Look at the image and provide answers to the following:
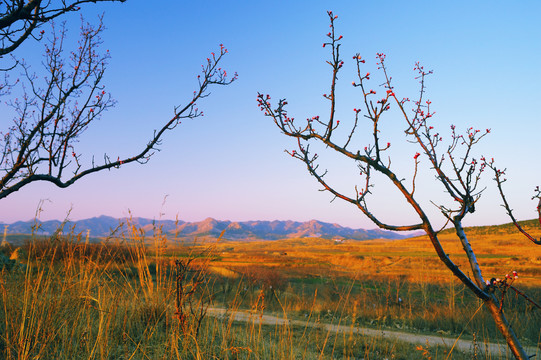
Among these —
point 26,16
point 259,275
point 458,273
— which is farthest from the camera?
point 259,275

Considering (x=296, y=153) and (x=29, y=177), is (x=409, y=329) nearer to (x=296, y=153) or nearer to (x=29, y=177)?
(x=296, y=153)

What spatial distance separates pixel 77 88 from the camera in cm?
777

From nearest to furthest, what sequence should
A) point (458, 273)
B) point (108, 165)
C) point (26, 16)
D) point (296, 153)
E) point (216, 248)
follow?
point (458, 273), point (296, 153), point (26, 16), point (216, 248), point (108, 165)

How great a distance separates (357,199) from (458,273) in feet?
2.92

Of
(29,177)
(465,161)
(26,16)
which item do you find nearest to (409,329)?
(465,161)

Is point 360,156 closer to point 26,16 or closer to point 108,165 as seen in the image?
point 26,16

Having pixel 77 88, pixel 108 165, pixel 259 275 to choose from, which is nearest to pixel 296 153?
pixel 108 165

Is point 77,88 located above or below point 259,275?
above

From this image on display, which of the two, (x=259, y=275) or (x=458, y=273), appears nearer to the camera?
(x=458, y=273)

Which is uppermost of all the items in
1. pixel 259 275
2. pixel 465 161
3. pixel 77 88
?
pixel 77 88

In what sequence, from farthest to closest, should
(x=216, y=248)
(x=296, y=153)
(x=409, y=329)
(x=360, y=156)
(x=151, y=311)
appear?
1. (x=409, y=329)
2. (x=151, y=311)
3. (x=216, y=248)
4. (x=296, y=153)
5. (x=360, y=156)

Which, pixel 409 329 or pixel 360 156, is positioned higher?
pixel 360 156

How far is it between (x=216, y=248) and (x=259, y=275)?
58.4 feet

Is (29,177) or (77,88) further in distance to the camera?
(77,88)
